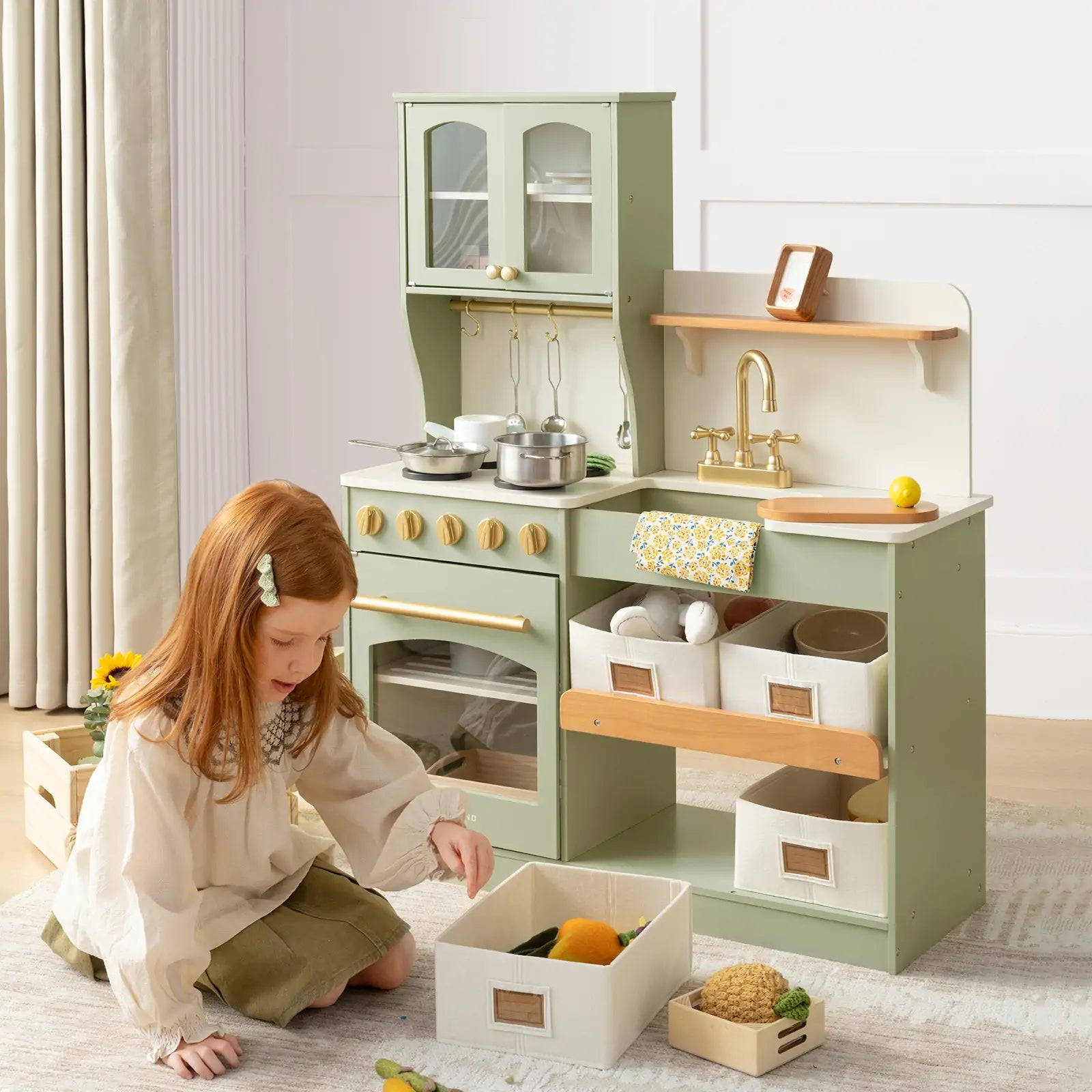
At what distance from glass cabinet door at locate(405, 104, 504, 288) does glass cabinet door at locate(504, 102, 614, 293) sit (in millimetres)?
42

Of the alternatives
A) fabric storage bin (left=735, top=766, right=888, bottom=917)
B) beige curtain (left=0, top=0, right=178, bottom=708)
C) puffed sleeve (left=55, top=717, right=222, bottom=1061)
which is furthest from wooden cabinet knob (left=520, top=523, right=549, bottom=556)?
beige curtain (left=0, top=0, right=178, bottom=708)

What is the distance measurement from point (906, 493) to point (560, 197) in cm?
75

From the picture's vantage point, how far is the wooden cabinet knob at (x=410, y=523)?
8.77 feet

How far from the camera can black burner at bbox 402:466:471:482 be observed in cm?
269

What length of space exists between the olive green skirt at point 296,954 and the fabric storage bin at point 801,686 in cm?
61

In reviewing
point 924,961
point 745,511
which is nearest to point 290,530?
point 745,511

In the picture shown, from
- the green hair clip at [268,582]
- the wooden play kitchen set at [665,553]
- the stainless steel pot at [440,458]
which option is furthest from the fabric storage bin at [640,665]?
the green hair clip at [268,582]

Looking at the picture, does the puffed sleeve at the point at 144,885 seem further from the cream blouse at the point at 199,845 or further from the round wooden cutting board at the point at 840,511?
the round wooden cutting board at the point at 840,511

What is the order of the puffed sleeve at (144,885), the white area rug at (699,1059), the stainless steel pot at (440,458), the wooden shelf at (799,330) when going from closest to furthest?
the puffed sleeve at (144,885) → the white area rug at (699,1059) → the wooden shelf at (799,330) → the stainless steel pot at (440,458)

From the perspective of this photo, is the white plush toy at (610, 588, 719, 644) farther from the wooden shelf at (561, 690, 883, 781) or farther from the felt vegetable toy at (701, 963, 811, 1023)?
the felt vegetable toy at (701, 963, 811, 1023)

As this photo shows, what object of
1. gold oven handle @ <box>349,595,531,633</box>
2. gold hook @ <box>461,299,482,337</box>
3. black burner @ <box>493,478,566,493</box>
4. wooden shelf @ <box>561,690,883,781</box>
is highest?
gold hook @ <box>461,299,482,337</box>

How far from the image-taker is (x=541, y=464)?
8.47 ft

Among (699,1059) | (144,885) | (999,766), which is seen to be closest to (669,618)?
(699,1059)

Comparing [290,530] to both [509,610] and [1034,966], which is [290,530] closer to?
[509,610]
